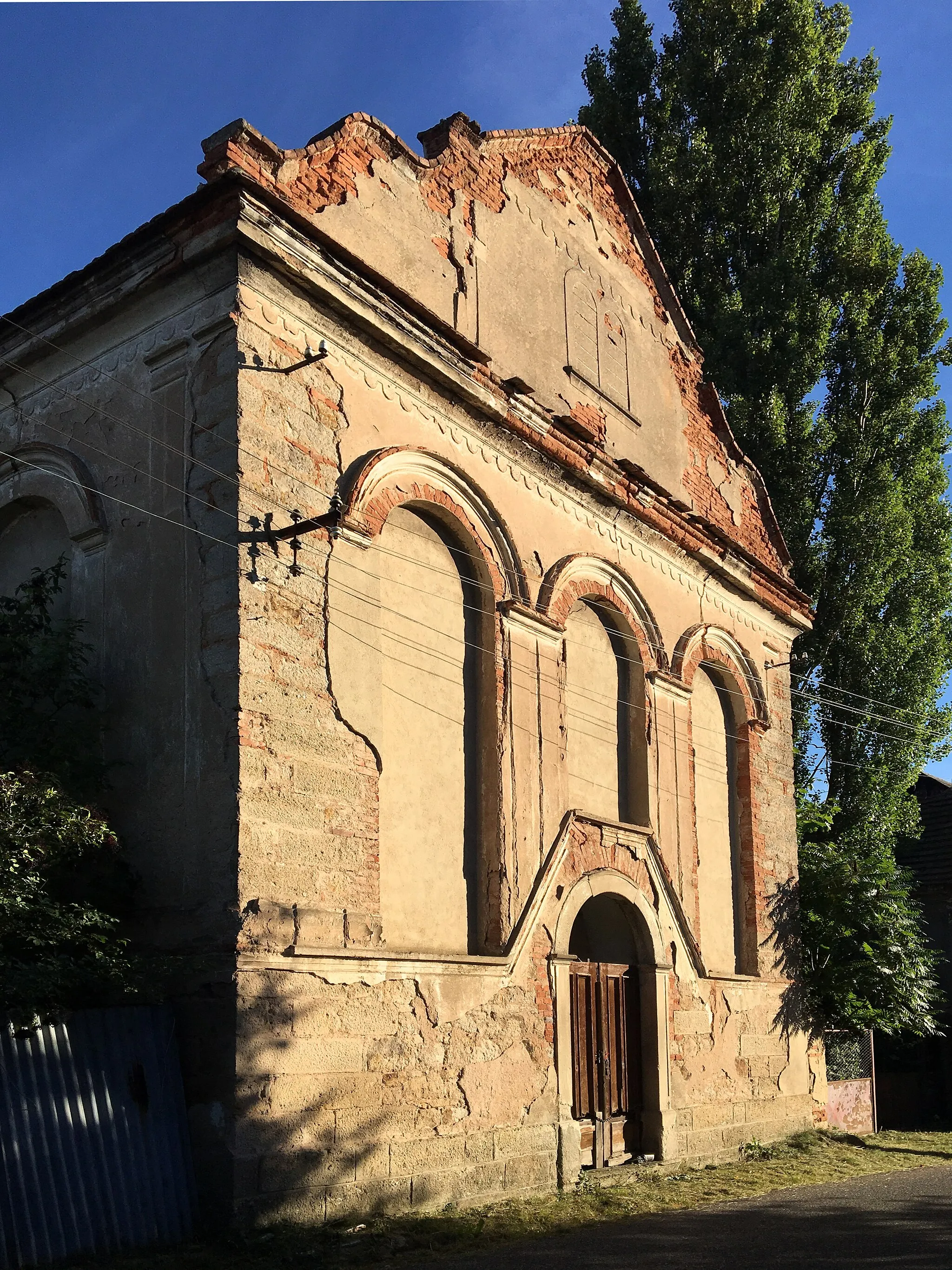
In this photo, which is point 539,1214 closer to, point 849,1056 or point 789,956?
point 789,956

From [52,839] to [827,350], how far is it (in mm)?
14671

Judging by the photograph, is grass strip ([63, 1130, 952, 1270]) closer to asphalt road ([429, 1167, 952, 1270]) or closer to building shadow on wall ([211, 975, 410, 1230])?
building shadow on wall ([211, 975, 410, 1230])

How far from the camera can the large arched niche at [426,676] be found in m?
9.20

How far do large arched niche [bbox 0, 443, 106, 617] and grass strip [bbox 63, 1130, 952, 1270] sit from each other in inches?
180

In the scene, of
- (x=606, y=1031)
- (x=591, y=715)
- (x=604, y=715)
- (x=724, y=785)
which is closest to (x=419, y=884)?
(x=606, y=1031)

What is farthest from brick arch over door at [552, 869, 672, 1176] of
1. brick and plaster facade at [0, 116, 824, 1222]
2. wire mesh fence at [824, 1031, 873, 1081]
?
wire mesh fence at [824, 1031, 873, 1081]

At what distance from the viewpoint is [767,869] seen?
14672 millimetres

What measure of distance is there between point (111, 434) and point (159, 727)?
2.42 meters

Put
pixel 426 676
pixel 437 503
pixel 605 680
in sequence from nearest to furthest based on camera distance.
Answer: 1. pixel 426 676
2. pixel 437 503
3. pixel 605 680

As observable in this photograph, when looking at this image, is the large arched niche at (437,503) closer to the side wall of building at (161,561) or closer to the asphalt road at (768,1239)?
the side wall of building at (161,561)

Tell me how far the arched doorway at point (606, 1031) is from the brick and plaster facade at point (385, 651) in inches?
5.2

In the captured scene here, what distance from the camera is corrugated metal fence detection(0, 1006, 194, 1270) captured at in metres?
6.72

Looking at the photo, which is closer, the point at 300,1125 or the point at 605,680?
the point at 300,1125

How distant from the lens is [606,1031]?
1138 centimetres
